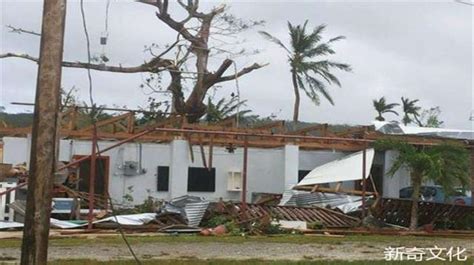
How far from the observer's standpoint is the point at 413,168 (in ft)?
64.7

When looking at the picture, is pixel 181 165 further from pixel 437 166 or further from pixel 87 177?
pixel 437 166

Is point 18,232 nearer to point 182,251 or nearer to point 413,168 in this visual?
point 182,251

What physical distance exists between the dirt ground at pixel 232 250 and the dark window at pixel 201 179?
1049 cm

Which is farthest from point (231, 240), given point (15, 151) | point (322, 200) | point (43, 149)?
point (15, 151)

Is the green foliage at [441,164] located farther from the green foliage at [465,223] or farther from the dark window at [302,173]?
the dark window at [302,173]

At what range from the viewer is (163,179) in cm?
2531

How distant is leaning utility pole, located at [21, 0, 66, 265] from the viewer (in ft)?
22.0

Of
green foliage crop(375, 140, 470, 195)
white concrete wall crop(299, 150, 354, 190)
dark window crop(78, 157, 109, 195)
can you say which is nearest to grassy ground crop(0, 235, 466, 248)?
green foliage crop(375, 140, 470, 195)

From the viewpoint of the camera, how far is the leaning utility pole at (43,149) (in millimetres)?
6703

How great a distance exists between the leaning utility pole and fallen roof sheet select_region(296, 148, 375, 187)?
15.1 meters

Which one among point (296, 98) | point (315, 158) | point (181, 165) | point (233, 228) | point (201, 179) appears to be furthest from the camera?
point (296, 98)

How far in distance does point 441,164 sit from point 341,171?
3.74m

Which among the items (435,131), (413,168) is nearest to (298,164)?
(435,131)

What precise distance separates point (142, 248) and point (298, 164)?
44.9 ft
